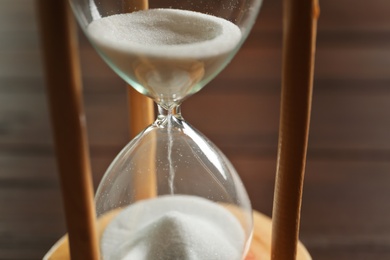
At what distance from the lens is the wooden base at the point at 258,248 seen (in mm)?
970

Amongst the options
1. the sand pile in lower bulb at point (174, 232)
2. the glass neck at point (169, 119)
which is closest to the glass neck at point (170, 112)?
the glass neck at point (169, 119)

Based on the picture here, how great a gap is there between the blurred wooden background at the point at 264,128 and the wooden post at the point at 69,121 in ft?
1.58

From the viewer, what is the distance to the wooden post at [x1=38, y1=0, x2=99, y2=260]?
2.17ft

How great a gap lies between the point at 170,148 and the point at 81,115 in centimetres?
25

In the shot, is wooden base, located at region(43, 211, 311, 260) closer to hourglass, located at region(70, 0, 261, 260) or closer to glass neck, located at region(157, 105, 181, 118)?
hourglass, located at region(70, 0, 261, 260)

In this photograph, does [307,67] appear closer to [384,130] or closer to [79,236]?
[79,236]

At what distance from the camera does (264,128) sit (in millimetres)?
1532

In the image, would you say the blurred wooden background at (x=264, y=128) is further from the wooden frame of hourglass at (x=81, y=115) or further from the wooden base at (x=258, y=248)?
the wooden frame of hourglass at (x=81, y=115)

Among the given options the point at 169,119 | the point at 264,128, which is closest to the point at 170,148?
the point at 169,119

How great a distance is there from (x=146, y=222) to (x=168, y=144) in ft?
0.38

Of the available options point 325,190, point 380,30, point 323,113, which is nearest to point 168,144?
point 325,190

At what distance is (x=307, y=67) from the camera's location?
0.72m

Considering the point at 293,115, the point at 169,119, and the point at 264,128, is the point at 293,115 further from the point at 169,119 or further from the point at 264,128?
the point at 264,128

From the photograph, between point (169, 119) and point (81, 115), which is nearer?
point (81, 115)
